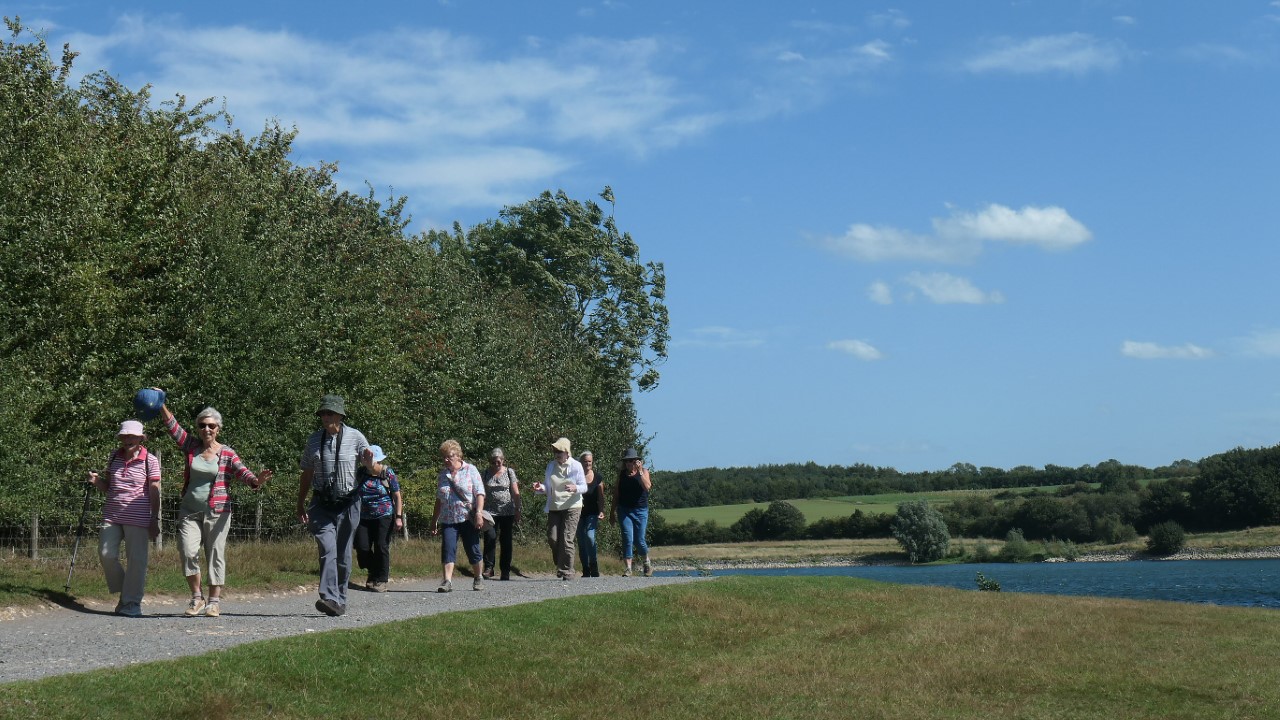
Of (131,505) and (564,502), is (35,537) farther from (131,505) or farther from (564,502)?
(564,502)

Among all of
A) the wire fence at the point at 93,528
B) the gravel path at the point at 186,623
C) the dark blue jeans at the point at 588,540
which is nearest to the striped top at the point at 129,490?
the wire fence at the point at 93,528

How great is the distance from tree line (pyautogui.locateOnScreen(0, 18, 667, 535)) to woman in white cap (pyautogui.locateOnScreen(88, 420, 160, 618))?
3879 millimetres

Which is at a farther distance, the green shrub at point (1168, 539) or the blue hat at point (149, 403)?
the green shrub at point (1168, 539)

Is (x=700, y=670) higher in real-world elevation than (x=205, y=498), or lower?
lower

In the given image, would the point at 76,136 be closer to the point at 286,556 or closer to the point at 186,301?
the point at 186,301

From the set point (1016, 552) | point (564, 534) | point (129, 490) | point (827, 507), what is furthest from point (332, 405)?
point (827, 507)

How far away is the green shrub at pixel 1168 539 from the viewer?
133125 millimetres

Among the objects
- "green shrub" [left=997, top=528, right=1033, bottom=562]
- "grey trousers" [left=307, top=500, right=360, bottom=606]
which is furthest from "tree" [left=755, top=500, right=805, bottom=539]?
"grey trousers" [left=307, top=500, right=360, bottom=606]

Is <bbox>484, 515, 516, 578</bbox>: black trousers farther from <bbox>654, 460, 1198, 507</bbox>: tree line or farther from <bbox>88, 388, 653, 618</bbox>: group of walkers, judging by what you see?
<bbox>654, 460, 1198, 507</bbox>: tree line

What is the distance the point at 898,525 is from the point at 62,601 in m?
127

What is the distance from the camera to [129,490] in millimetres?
13711

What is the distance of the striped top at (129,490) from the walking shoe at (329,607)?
2185mm

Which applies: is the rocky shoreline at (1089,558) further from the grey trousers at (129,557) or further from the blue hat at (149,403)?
the blue hat at (149,403)

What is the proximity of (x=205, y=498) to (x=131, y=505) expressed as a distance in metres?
0.95
